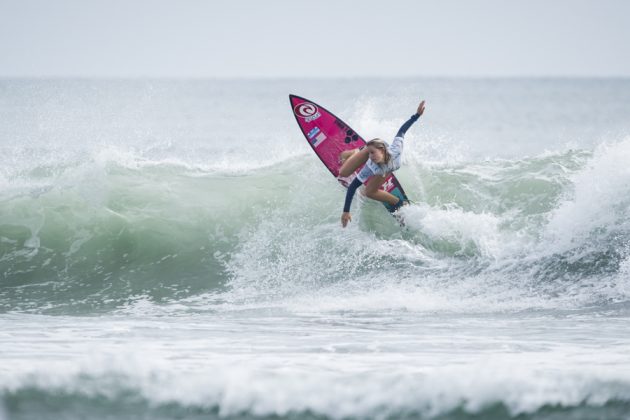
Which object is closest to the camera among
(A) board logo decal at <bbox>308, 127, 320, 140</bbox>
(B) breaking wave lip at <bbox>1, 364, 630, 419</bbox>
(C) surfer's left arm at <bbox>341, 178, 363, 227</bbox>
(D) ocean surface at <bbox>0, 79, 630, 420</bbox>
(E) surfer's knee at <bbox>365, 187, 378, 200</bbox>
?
(B) breaking wave lip at <bbox>1, 364, 630, 419</bbox>

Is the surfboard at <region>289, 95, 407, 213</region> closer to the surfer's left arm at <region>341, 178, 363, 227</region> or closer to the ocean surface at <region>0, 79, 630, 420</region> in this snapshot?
the ocean surface at <region>0, 79, 630, 420</region>

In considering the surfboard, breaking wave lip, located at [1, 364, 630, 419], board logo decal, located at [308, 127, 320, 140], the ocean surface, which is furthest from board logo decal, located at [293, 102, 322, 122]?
breaking wave lip, located at [1, 364, 630, 419]

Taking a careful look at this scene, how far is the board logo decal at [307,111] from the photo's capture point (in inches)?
394

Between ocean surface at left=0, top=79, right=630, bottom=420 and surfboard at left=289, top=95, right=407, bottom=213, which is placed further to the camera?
surfboard at left=289, top=95, right=407, bottom=213

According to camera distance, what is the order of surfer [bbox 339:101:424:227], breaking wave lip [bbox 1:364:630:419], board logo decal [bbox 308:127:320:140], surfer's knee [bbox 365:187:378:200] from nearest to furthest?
breaking wave lip [bbox 1:364:630:419] < surfer [bbox 339:101:424:227] < surfer's knee [bbox 365:187:378:200] < board logo decal [bbox 308:127:320:140]

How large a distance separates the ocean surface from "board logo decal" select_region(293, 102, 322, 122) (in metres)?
0.87

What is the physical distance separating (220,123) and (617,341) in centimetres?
2546

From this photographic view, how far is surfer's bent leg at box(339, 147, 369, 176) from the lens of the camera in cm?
890

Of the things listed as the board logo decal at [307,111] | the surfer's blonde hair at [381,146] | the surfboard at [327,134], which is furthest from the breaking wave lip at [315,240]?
the surfer's blonde hair at [381,146]

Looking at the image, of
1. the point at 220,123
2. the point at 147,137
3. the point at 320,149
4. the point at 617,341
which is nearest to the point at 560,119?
the point at 220,123

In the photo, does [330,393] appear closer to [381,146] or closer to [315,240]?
[381,146]

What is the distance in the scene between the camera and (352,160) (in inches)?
357

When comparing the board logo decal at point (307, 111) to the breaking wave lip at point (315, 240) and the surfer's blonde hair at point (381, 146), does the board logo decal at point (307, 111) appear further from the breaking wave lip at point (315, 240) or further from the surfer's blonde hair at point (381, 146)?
A: the surfer's blonde hair at point (381, 146)

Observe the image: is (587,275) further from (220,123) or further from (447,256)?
(220,123)
